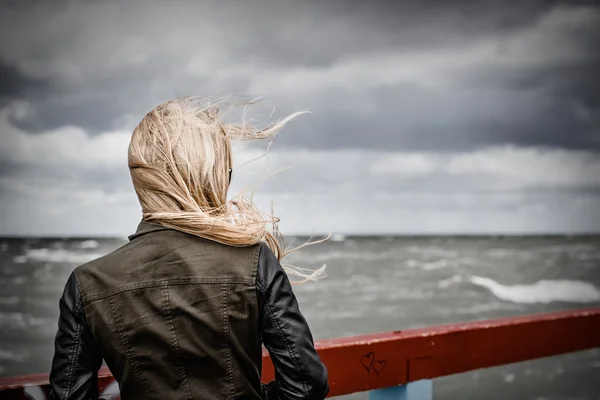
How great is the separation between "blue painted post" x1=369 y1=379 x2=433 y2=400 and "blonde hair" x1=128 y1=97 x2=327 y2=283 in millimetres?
1001

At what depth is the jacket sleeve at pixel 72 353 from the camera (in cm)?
127

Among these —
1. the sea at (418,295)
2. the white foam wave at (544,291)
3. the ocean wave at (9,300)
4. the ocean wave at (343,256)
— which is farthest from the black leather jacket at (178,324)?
the ocean wave at (343,256)

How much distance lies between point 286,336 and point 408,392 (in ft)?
3.06

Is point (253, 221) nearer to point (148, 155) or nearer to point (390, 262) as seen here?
point (148, 155)

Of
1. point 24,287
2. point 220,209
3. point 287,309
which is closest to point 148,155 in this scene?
point 220,209

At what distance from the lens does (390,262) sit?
1638 inches

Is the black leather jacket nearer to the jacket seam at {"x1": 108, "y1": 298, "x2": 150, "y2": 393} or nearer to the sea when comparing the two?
the jacket seam at {"x1": 108, "y1": 298, "x2": 150, "y2": 393}

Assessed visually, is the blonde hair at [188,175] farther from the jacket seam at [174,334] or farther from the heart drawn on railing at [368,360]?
the heart drawn on railing at [368,360]

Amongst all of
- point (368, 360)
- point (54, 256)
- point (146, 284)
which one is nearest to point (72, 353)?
point (146, 284)

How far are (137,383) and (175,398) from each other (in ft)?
0.30

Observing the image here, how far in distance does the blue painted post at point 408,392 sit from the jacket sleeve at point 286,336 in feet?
2.68

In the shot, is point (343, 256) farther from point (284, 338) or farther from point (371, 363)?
point (284, 338)

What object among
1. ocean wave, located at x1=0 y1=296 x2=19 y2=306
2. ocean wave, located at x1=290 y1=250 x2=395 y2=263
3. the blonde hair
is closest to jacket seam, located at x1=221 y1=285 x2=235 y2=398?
the blonde hair

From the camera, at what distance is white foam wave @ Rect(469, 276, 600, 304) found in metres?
30.8
